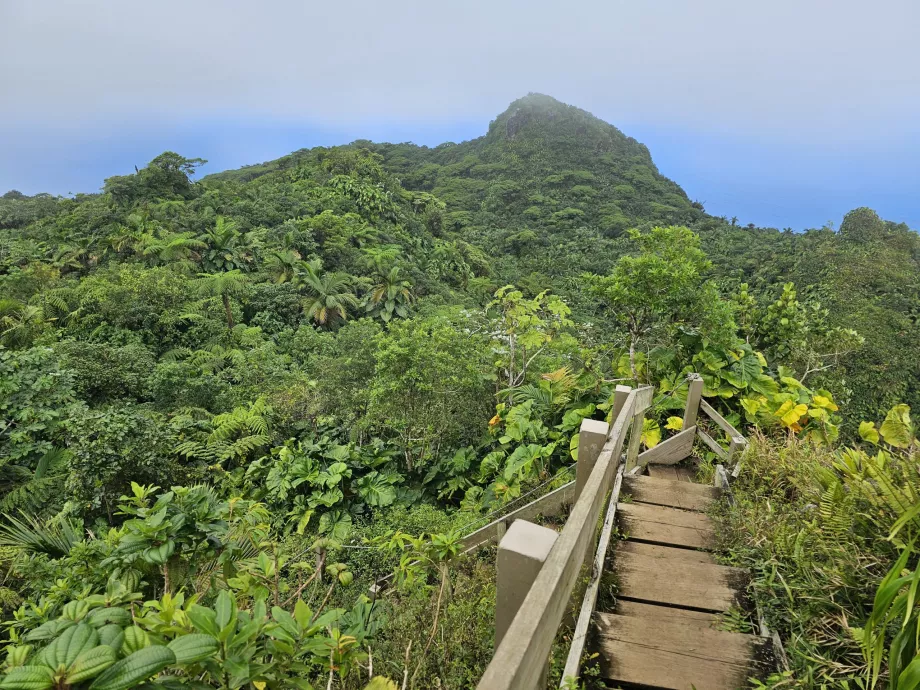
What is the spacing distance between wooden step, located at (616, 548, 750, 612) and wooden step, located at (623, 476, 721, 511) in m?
0.69

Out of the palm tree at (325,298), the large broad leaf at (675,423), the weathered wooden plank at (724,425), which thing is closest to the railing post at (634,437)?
the weathered wooden plank at (724,425)

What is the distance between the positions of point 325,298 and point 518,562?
15.8 m

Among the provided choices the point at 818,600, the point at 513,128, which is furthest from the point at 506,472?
the point at 513,128

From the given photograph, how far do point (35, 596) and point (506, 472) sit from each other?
3919 millimetres

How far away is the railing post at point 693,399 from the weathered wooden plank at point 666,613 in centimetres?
249

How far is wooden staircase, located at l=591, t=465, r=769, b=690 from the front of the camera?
6.41 feet

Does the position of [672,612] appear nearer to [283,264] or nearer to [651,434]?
[651,434]

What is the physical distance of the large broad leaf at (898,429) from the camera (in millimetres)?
2453

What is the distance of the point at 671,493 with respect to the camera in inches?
136

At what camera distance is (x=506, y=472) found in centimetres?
493

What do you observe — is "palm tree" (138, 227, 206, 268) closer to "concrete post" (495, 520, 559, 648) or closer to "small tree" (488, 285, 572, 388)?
"small tree" (488, 285, 572, 388)

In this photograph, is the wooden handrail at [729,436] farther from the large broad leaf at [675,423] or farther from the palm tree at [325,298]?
the palm tree at [325,298]

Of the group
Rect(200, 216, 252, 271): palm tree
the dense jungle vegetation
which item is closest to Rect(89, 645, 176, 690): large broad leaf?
the dense jungle vegetation

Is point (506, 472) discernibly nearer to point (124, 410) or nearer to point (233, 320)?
point (124, 410)
